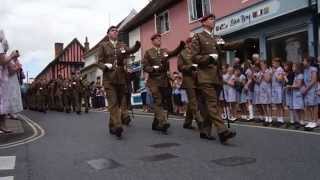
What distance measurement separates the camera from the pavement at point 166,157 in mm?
6930

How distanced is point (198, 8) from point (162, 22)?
5.80 metres

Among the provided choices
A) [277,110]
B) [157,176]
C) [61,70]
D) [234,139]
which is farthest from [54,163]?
[61,70]

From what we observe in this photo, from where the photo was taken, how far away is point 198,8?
27.8 metres

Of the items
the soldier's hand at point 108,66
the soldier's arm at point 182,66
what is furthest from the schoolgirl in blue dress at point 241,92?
the soldier's hand at point 108,66

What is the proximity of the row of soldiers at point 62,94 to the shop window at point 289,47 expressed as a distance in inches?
325

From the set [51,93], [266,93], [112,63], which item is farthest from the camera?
[51,93]

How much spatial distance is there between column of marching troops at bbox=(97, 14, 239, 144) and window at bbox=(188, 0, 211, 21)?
14.8 m

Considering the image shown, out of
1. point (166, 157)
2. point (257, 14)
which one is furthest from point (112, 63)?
point (257, 14)

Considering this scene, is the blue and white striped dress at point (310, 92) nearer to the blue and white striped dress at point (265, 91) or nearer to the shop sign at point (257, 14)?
the blue and white striped dress at point (265, 91)

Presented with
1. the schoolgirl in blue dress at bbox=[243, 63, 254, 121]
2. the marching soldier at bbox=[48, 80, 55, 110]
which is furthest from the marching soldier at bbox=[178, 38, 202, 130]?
the marching soldier at bbox=[48, 80, 55, 110]

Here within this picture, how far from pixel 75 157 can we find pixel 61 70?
64872 millimetres

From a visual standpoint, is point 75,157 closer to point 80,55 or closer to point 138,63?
point 138,63

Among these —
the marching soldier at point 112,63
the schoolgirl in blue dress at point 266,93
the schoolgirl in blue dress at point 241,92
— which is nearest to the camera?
the marching soldier at point 112,63

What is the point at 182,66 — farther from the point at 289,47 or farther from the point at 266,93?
the point at 289,47
